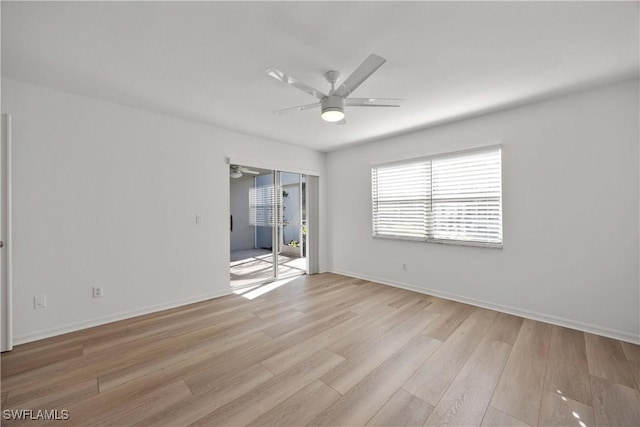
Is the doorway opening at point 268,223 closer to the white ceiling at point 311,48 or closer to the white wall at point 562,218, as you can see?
the white ceiling at point 311,48

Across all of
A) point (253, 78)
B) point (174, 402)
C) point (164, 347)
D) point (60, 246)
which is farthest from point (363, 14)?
point (60, 246)

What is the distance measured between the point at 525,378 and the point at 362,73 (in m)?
2.61

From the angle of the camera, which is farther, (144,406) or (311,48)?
(311,48)

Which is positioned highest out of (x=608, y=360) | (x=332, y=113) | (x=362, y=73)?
(x=362, y=73)

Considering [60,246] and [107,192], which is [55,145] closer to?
[107,192]

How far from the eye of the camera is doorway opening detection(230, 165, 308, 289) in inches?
192

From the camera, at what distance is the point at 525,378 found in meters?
2.03

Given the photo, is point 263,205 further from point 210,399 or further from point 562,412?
point 562,412

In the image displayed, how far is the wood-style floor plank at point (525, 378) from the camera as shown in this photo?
172 cm

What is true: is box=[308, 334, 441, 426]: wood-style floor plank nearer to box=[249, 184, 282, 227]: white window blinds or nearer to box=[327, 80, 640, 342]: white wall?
box=[327, 80, 640, 342]: white wall

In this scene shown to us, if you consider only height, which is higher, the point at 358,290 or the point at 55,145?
the point at 55,145

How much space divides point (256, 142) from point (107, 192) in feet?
7.06

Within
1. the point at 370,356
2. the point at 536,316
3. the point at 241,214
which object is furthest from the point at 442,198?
the point at 241,214

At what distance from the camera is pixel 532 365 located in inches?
86.4
